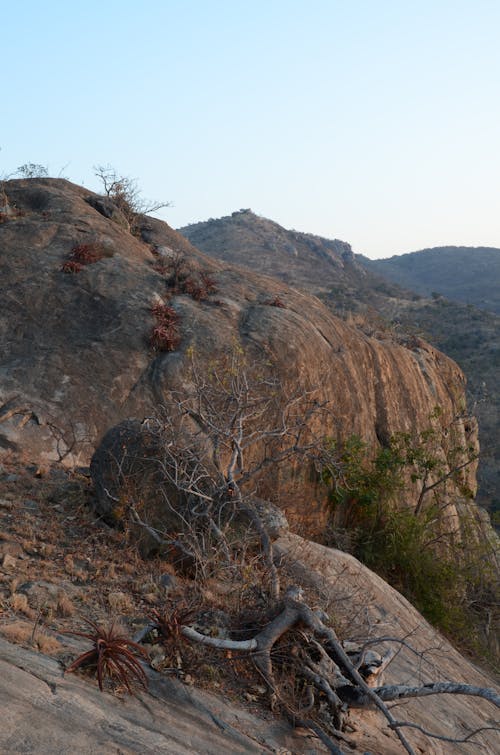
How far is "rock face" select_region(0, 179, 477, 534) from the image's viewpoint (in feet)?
29.9

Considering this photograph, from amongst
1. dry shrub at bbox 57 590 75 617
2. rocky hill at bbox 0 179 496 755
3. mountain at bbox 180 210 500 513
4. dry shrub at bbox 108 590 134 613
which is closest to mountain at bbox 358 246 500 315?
mountain at bbox 180 210 500 513

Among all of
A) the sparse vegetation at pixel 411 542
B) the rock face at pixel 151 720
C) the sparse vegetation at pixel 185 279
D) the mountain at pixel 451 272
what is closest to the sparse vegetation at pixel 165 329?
the sparse vegetation at pixel 185 279

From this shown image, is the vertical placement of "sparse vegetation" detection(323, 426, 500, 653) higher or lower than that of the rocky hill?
lower

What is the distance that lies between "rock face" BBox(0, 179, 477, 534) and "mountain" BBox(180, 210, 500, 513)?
2.44 m

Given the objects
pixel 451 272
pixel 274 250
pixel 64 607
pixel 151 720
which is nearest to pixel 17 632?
pixel 64 607

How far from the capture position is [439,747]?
527 cm

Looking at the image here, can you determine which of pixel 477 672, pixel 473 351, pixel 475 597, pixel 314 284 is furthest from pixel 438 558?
pixel 314 284

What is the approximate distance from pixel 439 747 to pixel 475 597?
17.8ft

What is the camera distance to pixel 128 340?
Result: 10047 mm

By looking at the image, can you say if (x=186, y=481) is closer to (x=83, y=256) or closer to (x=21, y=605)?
(x=21, y=605)

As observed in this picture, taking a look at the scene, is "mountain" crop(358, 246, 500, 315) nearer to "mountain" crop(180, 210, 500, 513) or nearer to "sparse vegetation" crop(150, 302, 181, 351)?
"mountain" crop(180, 210, 500, 513)

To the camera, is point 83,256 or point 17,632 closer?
point 17,632

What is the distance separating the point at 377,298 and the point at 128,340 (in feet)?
115

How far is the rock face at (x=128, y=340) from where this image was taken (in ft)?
29.9
